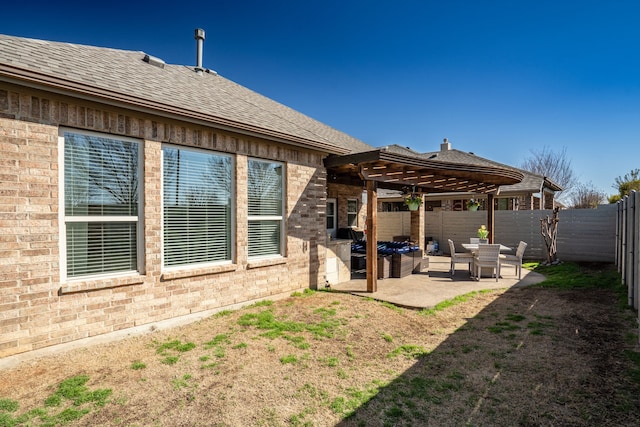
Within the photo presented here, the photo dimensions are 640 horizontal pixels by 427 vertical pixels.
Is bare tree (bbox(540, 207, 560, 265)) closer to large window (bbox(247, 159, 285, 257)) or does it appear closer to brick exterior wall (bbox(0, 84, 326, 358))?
large window (bbox(247, 159, 285, 257))

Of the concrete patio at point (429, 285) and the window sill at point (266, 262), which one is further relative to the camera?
the concrete patio at point (429, 285)

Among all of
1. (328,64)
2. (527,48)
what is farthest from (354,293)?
(527,48)

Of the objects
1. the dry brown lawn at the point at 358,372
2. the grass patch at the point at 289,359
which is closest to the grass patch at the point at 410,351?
the dry brown lawn at the point at 358,372

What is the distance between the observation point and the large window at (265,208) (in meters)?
6.75

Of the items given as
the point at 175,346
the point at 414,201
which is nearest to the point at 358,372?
the point at 175,346

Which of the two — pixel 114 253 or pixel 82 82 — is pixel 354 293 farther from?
pixel 82 82

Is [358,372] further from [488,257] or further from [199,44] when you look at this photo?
[199,44]

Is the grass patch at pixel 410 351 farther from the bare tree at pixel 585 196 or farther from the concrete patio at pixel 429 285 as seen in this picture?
the bare tree at pixel 585 196

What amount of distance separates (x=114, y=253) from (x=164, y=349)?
1653mm

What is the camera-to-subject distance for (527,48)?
11.0m

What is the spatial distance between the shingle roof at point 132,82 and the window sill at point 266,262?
2.60 metres

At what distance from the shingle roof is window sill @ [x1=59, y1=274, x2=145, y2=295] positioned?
8.51 feet

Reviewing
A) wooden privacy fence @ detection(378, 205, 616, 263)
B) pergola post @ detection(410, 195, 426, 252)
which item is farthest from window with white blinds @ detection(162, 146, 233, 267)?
wooden privacy fence @ detection(378, 205, 616, 263)

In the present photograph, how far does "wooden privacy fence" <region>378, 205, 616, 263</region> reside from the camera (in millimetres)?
11703
